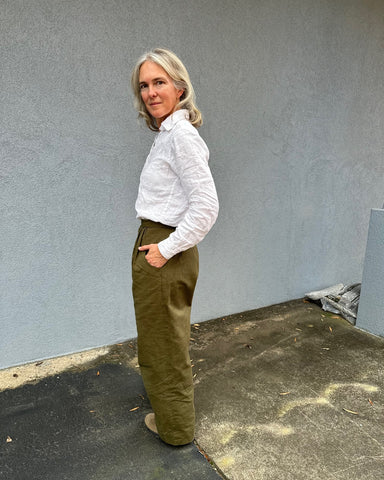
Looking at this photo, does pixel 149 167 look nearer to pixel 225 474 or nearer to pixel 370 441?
pixel 225 474

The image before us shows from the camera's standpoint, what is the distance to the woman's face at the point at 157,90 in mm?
1637

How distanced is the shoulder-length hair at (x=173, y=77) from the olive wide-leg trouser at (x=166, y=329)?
20.7 inches

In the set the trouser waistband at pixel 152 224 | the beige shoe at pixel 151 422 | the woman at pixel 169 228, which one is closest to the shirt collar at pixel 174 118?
the woman at pixel 169 228

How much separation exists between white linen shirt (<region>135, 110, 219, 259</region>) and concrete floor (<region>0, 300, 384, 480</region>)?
3.46 ft

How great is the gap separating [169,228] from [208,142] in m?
1.57

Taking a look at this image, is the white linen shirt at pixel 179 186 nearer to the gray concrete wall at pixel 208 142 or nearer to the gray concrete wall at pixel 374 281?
the gray concrete wall at pixel 208 142

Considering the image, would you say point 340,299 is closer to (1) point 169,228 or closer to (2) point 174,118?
(1) point 169,228

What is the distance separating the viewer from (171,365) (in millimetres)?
1829

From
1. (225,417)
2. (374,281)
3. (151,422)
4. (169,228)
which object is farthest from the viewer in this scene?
(374,281)

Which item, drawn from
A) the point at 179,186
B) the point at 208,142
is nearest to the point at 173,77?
the point at 179,186

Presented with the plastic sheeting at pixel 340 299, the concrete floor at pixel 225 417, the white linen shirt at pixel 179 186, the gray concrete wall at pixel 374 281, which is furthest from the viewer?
the plastic sheeting at pixel 340 299

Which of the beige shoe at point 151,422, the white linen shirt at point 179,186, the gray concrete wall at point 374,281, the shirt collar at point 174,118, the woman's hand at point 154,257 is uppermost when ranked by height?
the shirt collar at point 174,118

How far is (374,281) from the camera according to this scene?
3.34 meters

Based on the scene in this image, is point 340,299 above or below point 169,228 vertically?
below
